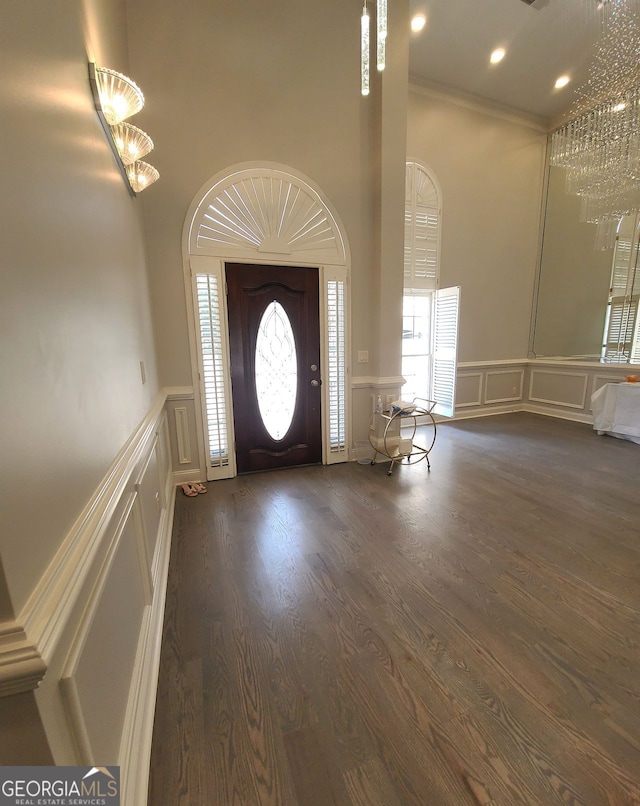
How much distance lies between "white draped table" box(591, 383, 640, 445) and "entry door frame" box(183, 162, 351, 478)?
380 centimetres

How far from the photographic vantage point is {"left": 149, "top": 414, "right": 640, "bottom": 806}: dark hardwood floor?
1.09 metres

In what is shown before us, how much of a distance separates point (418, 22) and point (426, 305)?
311 centimetres

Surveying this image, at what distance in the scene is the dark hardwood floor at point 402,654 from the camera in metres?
1.09

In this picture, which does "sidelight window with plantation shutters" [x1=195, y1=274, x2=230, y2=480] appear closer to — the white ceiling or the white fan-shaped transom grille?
the white fan-shaped transom grille

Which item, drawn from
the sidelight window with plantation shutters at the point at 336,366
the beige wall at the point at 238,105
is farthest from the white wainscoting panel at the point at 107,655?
the sidelight window with plantation shutters at the point at 336,366

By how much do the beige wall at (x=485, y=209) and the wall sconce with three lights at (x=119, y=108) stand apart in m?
4.12

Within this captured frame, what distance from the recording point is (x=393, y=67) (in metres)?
3.27

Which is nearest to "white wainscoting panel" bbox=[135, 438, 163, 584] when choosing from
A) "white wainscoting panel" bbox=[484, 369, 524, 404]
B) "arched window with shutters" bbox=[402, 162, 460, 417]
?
"arched window with shutters" bbox=[402, 162, 460, 417]

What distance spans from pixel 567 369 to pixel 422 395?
7.98ft

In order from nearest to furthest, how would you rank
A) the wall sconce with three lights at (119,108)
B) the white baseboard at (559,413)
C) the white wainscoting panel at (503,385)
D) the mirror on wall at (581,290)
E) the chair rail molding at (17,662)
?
the chair rail molding at (17,662) < the wall sconce with three lights at (119,108) < the mirror on wall at (581,290) < the white baseboard at (559,413) < the white wainscoting panel at (503,385)

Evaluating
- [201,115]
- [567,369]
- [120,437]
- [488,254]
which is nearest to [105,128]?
[120,437]

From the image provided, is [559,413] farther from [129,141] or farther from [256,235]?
[129,141]

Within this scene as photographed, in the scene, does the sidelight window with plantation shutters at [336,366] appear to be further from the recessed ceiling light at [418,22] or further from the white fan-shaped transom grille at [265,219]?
the recessed ceiling light at [418,22]

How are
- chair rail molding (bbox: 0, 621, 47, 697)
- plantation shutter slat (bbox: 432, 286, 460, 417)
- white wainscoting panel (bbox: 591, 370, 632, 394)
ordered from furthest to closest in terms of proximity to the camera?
white wainscoting panel (bbox: 591, 370, 632, 394) < plantation shutter slat (bbox: 432, 286, 460, 417) < chair rail molding (bbox: 0, 621, 47, 697)
